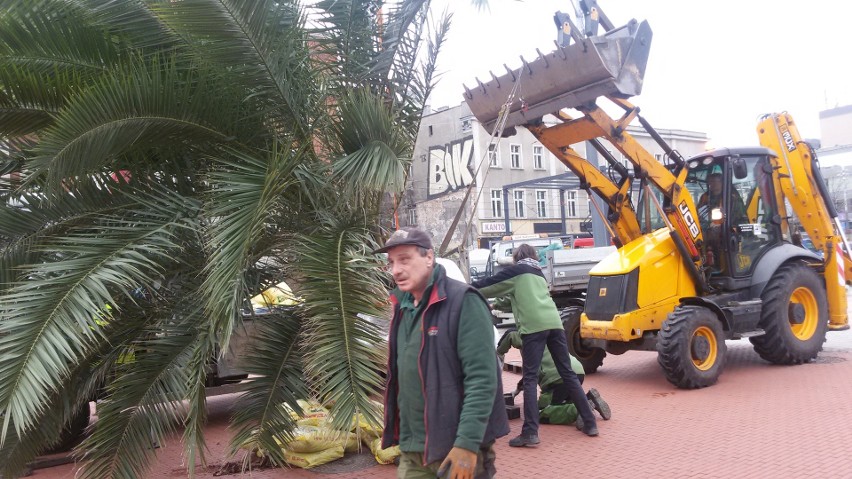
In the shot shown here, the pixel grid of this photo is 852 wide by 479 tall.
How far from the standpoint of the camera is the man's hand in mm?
3301

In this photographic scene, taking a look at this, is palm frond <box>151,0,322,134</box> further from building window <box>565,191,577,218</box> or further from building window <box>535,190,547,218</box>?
building window <box>565,191,577,218</box>

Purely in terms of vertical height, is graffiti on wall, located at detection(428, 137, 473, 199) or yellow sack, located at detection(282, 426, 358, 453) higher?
graffiti on wall, located at detection(428, 137, 473, 199)

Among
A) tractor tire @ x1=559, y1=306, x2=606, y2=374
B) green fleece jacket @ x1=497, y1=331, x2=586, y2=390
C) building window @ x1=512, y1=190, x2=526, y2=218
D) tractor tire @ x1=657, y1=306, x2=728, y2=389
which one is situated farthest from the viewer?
building window @ x1=512, y1=190, x2=526, y2=218

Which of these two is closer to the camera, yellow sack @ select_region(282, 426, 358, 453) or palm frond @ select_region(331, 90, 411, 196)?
palm frond @ select_region(331, 90, 411, 196)

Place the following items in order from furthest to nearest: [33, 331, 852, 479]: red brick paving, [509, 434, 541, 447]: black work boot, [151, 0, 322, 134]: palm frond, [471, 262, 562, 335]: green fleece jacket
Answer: [509, 434, 541, 447]: black work boot < [471, 262, 562, 335]: green fleece jacket < [33, 331, 852, 479]: red brick paving < [151, 0, 322, 134]: palm frond

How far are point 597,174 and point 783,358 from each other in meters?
3.41

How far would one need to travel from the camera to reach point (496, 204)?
43.8 metres

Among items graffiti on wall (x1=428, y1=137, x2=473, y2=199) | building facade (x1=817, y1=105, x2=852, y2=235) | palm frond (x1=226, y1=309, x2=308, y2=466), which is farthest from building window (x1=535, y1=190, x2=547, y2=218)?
palm frond (x1=226, y1=309, x2=308, y2=466)

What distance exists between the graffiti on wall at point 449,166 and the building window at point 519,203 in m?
4.26

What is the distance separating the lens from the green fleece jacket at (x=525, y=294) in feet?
22.0

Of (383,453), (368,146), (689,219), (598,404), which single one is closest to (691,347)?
(689,219)

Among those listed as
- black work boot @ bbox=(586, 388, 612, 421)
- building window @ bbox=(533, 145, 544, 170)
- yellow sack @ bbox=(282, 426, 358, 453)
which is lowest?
black work boot @ bbox=(586, 388, 612, 421)

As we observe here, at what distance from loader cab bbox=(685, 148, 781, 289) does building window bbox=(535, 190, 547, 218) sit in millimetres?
35309

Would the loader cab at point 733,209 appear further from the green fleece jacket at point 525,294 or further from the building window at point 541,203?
the building window at point 541,203
